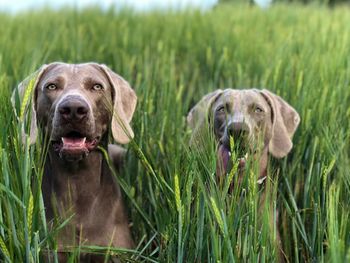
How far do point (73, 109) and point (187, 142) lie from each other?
41.7 inches

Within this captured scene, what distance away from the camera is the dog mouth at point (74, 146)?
295 cm

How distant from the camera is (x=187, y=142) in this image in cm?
376

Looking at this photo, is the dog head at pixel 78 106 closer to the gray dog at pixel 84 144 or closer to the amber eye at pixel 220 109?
the gray dog at pixel 84 144

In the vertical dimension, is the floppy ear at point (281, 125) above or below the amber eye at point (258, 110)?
below

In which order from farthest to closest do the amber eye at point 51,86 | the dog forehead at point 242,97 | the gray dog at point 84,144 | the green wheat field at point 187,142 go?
1. the dog forehead at point 242,97
2. the amber eye at point 51,86
3. the gray dog at point 84,144
4. the green wheat field at point 187,142

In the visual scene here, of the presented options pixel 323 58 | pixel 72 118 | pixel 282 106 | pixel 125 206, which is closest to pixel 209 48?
pixel 323 58

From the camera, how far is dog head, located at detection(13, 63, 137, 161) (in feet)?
9.45

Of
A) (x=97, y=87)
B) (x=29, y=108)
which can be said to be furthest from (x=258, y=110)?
(x=29, y=108)

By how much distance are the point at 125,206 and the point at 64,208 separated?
365mm

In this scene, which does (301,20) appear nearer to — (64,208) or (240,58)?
(240,58)

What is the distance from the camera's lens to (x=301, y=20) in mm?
8039

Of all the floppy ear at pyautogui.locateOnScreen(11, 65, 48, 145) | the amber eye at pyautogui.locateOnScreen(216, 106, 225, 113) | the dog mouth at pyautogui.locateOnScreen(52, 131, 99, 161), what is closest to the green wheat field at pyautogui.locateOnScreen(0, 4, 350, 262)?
the floppy ear at pyautogui.locateOnScreen(11, 65, 48, 145)

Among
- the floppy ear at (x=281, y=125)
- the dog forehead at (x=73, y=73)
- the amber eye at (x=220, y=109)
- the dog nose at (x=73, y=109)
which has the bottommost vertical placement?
the floppy ear at (x=281, y=125)

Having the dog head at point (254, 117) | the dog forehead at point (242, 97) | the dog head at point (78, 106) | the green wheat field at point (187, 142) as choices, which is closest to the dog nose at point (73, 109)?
the dog head at point (78, 106)
